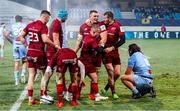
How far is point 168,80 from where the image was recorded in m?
14.2

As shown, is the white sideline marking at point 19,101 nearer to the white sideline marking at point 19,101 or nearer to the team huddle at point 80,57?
the white sideline marking at point 19,101

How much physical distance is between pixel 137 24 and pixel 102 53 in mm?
40662

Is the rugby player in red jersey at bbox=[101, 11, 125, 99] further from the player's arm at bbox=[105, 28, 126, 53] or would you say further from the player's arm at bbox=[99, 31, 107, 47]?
the player's arm at bbox=[99, 31, 107, 47]

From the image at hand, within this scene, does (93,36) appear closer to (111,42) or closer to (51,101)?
(111,42)

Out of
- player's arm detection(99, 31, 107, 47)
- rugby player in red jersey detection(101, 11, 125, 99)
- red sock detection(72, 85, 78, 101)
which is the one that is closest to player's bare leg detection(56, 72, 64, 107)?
red sock detection(72, 85, 78, 101)

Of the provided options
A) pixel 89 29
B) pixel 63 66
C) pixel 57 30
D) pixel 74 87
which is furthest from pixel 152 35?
pixel 63 66

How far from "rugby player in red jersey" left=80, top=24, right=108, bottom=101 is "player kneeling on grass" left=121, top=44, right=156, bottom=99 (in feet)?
2.31

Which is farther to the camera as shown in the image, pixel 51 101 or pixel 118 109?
pixel 51 101

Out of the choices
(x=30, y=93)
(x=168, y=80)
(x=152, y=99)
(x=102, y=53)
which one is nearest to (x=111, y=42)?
(x=102, y=53)

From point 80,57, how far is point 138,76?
134cm

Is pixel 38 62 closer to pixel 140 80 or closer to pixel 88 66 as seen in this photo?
pixel 88 66

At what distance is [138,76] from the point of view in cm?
1074

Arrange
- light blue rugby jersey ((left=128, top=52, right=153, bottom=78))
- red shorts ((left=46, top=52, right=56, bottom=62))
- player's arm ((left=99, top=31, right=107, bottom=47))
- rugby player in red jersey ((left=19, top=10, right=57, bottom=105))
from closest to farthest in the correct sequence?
1. rugby player in red jersey ((left=19, top=10, right=57, bottom=105))
2. red shorts ((left=46, top=52, right=56, bottom=62))
3. player's arm ((left=99, top=31, right=107, bottom=47))
4. light blue rugby jersey ((left=128, top=52, right=153, bottom=78))

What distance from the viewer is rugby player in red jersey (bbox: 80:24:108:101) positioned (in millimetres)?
10352
